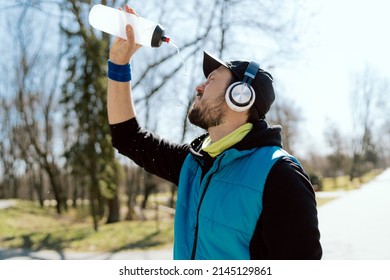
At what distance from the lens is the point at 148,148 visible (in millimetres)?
2166

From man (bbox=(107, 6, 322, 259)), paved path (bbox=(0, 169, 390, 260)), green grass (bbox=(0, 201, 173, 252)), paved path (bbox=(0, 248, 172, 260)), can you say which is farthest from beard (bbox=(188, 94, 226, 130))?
green grass (bbox=(0, 201, 173, 252))

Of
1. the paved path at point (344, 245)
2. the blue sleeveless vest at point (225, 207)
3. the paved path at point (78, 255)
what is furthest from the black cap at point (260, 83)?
the paved path at point (78, 255)

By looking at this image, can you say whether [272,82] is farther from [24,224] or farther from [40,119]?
[40,119]

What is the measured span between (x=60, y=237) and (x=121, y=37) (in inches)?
400

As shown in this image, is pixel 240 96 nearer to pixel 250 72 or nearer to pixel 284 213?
pixel 250 72

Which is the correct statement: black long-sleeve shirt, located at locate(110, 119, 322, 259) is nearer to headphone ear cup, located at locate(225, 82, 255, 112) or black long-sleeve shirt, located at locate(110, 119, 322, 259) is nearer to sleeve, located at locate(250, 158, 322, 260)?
sleeve, located at locate(250, 158, 322, 260)

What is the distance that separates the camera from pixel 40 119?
24516 mm

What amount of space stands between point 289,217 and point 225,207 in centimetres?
29

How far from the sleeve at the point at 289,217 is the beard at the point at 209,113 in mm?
499

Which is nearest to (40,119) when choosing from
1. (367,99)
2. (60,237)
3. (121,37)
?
(60,237)

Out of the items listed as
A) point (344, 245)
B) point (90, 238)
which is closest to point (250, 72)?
point (344, 245)

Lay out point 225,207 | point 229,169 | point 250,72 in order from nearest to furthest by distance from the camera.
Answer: point 225,207 → point 229,169 → point 250,72

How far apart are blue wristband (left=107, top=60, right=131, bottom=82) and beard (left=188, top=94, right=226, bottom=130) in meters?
0.49
